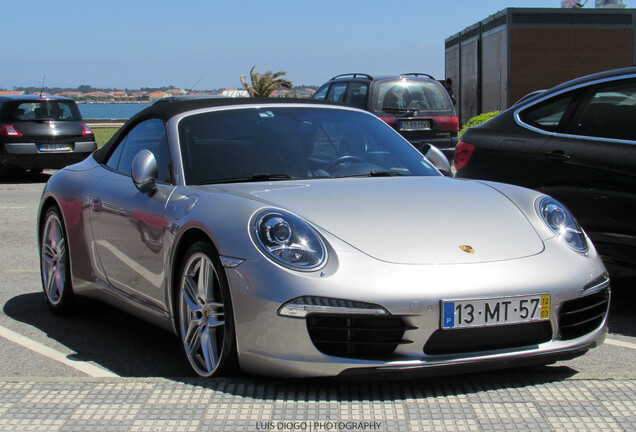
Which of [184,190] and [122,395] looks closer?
[122,395]

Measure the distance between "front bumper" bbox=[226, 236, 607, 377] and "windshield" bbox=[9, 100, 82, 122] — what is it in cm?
1369

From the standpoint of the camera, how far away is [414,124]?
1441 cm

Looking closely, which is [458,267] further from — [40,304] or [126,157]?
[40,304]

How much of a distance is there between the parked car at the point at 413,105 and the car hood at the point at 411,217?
10.0m

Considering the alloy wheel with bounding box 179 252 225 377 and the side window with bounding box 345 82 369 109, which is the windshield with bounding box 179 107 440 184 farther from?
the side window with bounding box 345 82 369 109

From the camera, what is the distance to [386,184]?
4.33 metres

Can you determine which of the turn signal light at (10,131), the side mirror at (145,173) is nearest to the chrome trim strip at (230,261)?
the side mirror at (145,173)

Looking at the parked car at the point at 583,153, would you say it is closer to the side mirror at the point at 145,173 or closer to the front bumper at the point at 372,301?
the front bumper at the point at 372,301

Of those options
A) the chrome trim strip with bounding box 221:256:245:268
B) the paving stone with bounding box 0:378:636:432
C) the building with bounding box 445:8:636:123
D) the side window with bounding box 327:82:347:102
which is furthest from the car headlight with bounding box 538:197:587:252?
the building with bounding box 445:8:636:123

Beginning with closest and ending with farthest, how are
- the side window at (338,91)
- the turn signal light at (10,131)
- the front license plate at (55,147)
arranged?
the side window at (338,91) → the turn signal light at (10,131) → the front license plate at (55,147)

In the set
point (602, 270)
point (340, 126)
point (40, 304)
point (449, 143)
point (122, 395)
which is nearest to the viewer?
point (122, 395)

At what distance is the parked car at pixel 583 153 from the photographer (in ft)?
16.9

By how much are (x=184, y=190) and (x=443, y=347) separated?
150 centimetres

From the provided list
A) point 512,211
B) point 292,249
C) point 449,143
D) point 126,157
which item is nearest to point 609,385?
point 512,211
